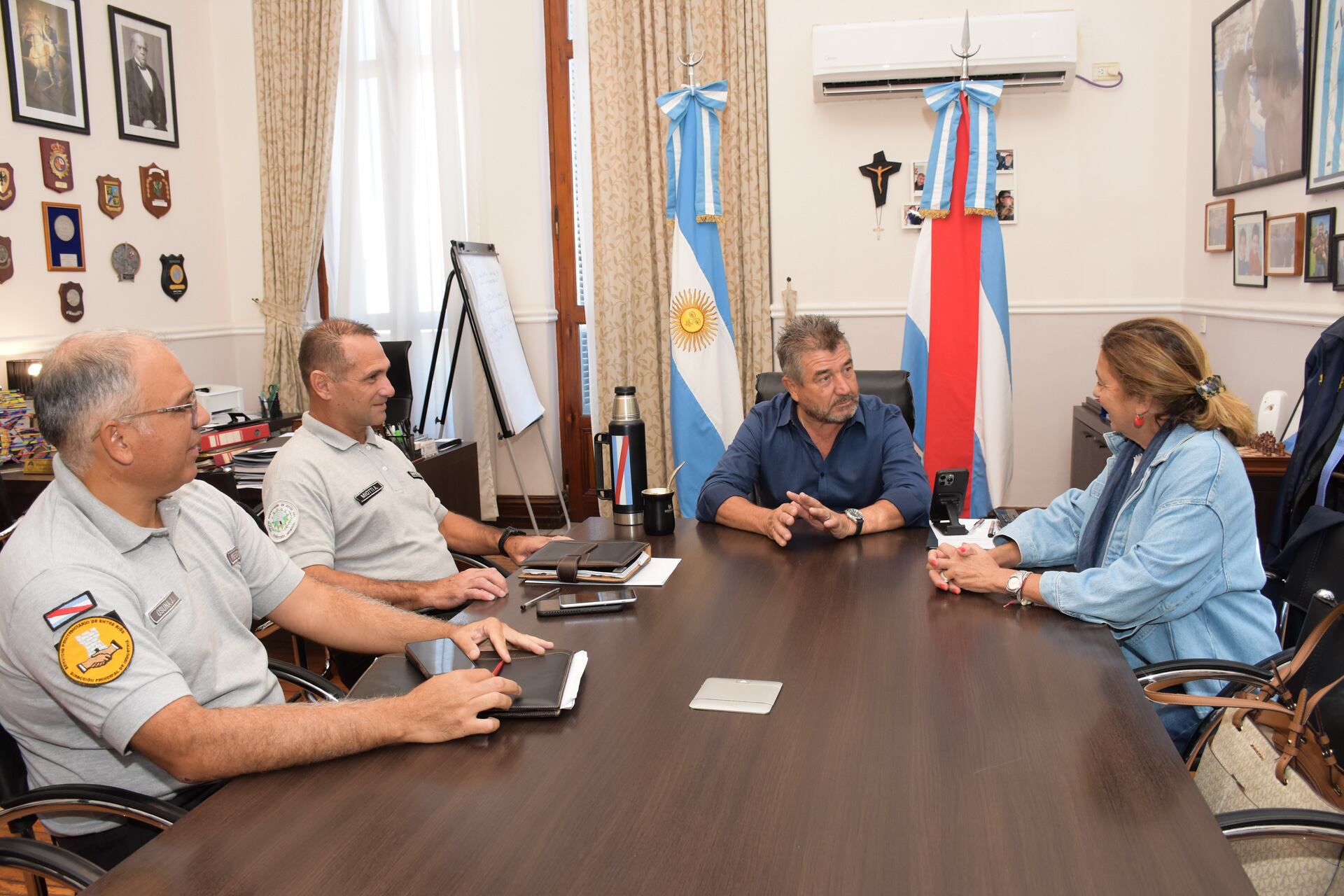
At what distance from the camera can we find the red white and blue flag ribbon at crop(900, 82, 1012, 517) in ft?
14.0

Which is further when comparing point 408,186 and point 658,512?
point 408,186

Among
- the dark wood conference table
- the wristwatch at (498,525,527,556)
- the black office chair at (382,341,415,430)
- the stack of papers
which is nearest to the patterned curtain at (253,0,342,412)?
the black office chair at (382,341,415,430)

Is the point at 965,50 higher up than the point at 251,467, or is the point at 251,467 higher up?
the point at 965,50

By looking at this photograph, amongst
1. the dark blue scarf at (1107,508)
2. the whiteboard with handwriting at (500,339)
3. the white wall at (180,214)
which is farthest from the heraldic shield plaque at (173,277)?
the dark blue scarf at (1107,508)

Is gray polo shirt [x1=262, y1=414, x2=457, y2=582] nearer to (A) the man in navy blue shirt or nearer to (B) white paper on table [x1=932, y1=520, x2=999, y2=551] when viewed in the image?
(A) the man in navy blue shirt

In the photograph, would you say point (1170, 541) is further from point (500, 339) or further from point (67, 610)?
point (500, 339)

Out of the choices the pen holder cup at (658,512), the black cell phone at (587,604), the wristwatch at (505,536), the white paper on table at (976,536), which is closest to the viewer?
the black cell phone at (587,604)

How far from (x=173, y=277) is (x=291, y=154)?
0.90m

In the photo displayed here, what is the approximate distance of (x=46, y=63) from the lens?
14.0 ft

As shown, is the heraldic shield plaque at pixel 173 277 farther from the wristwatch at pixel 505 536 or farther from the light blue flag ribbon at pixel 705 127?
the wristwatch at pixel 505 536

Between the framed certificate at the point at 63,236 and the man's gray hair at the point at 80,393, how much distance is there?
3261 mm

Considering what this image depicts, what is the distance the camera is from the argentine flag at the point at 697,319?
4695 mm

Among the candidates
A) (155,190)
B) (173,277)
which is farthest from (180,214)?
(173,277)

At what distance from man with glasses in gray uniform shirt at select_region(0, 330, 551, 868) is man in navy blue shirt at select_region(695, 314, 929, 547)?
116 cm
